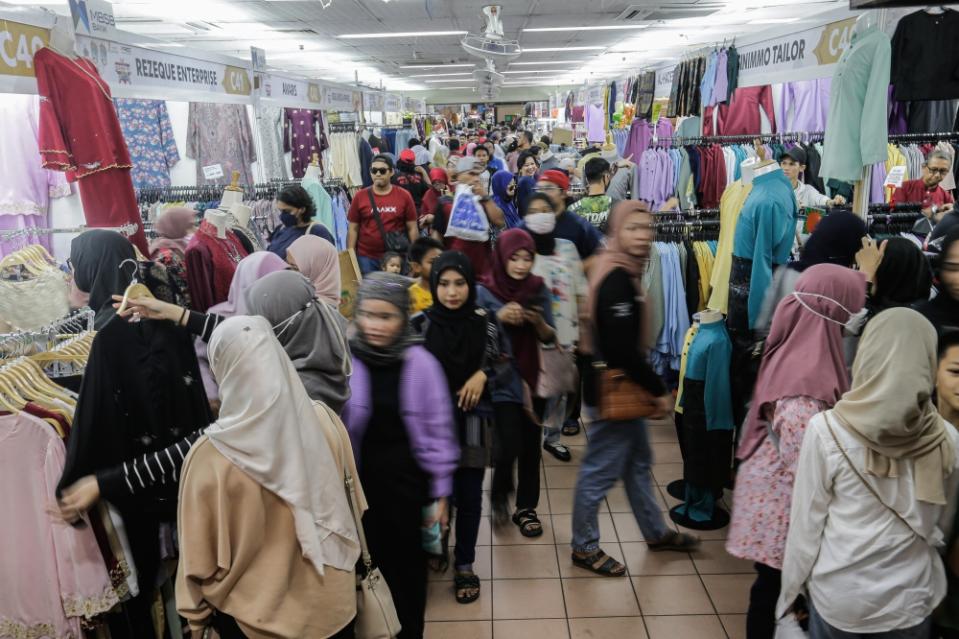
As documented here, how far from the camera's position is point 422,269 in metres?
3.59

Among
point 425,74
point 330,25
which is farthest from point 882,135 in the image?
point 425,74

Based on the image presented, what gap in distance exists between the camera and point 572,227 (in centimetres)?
410

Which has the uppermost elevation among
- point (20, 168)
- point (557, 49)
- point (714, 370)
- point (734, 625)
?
point (557, 49)

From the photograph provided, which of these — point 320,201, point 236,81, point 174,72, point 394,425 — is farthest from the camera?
point 320,201

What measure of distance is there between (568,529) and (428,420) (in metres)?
1.78

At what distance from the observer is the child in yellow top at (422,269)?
3.45m

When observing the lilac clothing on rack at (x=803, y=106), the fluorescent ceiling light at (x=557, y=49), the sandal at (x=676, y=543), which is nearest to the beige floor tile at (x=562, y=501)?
the sandal at (x=676, y=543)

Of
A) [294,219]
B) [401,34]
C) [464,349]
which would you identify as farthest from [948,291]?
[401,34]

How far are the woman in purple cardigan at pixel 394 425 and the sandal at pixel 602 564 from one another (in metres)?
1.32

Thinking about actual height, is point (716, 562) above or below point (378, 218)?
below

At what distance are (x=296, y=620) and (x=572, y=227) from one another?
2.89 metres

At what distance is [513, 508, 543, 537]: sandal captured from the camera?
3564mm

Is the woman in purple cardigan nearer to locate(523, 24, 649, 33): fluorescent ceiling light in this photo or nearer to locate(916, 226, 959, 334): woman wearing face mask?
locate(916, 226, 959, 334): woman wearing face mask

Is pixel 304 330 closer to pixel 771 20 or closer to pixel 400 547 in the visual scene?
pixel 400 547
